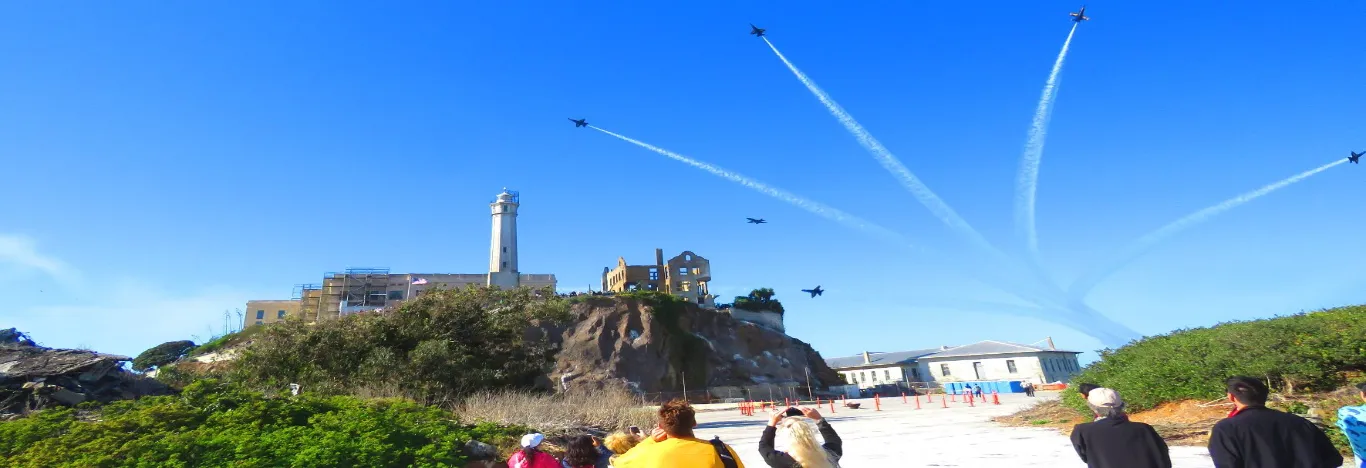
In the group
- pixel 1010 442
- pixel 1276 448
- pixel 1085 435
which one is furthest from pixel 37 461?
pixel 1010 442

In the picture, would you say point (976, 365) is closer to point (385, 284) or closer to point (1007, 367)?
point (1007, 367)

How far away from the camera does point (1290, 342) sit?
13.0 m

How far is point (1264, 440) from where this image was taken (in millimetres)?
4711

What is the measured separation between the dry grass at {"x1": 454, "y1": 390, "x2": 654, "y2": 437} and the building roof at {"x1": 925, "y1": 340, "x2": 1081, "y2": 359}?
63.3 metres

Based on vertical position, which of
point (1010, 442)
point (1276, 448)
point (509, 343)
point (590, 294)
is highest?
point (590, 294)

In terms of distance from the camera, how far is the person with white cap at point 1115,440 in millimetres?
4672

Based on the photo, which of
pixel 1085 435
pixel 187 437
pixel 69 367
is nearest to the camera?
pixel 1085 435

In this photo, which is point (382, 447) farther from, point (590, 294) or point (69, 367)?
point (590, 294)

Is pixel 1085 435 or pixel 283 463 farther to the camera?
pixel 283 463

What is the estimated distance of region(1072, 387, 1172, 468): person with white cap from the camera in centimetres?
467

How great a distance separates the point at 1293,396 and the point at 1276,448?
10956 mm

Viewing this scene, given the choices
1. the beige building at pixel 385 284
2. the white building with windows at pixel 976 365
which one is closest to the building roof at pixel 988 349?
the white building with windows at pixel 976 365

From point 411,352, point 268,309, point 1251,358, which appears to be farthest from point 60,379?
point 268,309

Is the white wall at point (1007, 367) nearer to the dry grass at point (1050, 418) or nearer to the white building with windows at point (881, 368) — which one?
the white building with windows at point (881, 368)
